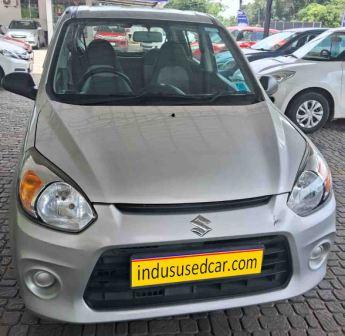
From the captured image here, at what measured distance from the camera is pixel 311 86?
21.4ft

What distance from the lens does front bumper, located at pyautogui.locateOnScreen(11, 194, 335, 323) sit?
1910 millimetres

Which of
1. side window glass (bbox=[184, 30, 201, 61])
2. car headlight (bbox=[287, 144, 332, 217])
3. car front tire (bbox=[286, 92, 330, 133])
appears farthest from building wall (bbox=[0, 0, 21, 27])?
car headlight (bbox=[287, 144, 332, 217])

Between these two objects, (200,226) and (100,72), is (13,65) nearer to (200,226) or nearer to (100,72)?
(100,72)

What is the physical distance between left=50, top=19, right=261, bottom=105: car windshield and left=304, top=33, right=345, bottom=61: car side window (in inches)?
143

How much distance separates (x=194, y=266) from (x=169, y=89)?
5.02ft

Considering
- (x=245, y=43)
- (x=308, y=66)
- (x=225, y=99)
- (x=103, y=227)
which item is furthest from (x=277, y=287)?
(x=245, y=43)

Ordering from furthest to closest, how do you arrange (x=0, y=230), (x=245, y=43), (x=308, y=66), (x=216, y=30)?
1. (x=245, y=43)
2. (x=308, y=66)
3. (x=216, y=30)
4. (x=0, y=230)

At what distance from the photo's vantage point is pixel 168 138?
2.45 m

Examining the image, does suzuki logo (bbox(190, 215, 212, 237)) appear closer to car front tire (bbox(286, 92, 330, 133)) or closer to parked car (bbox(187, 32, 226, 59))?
parked car (bbox(187, 32, 226, 59))

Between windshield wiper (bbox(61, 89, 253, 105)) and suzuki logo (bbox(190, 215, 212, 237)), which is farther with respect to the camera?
windshield wiper (bbox(61, 89, 253, 105))

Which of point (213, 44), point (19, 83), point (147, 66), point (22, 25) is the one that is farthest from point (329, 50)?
point (22, 25)

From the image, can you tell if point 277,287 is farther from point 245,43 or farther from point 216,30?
point 245,43

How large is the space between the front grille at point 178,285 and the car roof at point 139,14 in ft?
7.06

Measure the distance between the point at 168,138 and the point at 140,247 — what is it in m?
0.73
